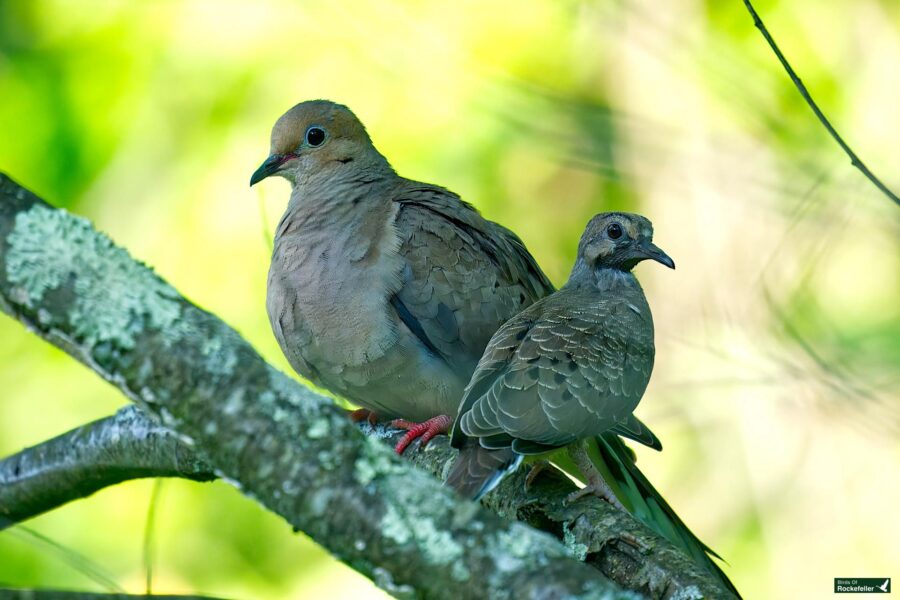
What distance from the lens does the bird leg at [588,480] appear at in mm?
2350

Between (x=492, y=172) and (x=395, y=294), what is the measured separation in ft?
7.28

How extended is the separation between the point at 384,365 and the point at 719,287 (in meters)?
1.70

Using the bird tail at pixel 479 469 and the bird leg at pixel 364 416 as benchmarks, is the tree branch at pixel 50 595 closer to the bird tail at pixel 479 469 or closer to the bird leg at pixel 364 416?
the bird tail at pixel 479 469

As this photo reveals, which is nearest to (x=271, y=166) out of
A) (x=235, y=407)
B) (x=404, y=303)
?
(x=404, y=303)

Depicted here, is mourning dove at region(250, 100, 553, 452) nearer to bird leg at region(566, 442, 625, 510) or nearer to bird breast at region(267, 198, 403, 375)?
bird breast at region(267, 198, 403, 375)

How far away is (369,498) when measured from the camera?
1207mm

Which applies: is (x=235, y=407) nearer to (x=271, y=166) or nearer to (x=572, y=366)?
(x=572, y=366)

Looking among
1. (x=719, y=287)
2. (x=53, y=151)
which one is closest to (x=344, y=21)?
(x=53, y=151)

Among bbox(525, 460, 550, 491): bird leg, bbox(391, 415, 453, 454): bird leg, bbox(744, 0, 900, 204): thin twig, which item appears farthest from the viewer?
bbox(391, 415, 453, 454): bird leg

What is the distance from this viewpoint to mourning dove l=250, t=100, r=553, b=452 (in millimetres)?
2855

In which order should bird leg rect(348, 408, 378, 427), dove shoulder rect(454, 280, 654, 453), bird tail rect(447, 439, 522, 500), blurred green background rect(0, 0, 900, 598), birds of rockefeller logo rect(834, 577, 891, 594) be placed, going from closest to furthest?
bird tail rect(447, 439, 522, 500) → dove shoulder rect(454, 280, 654, 453) → bird leg rect(348, 408, 378, 427) → birds of rockefeller logo rect(834, 577, 891, 594) → blurred green background rect(0, 0, 900, 598)

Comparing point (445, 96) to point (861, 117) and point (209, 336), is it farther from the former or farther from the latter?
point (209, 336)

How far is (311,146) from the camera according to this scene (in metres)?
3.49

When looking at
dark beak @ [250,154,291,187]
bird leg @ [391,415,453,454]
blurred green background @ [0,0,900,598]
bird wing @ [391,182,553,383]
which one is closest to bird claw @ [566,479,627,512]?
bird leg @ [391,415,453,454]
